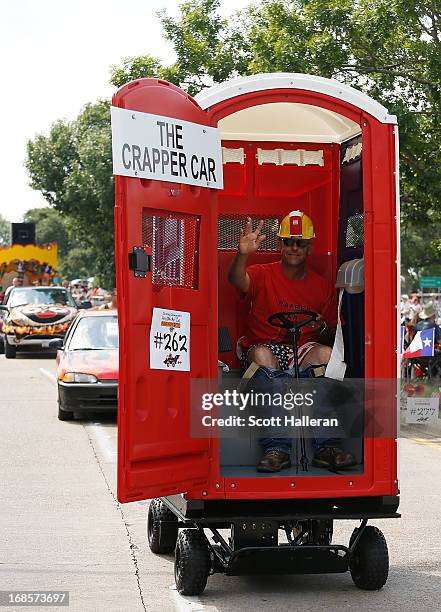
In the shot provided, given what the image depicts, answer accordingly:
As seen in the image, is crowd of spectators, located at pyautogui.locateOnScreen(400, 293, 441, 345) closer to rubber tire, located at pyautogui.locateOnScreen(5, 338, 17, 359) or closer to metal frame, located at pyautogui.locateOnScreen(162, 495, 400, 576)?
metal frame, located at pyautogui.locateOnScreen(162, 495, 400, 576)

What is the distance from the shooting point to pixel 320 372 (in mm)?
7664

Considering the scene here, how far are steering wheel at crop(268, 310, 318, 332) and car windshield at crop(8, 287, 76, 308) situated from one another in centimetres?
2315

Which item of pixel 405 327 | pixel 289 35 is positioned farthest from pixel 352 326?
pixel 405 327

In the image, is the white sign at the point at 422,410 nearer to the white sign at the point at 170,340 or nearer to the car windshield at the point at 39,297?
the white sign at the point at 170,340

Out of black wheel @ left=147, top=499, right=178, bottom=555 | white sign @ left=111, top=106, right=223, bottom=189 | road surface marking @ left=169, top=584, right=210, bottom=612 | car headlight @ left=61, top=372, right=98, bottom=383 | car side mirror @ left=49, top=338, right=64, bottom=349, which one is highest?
white sign @ left=111, top=106, right=223, bottom=189

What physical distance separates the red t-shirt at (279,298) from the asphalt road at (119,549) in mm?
1576

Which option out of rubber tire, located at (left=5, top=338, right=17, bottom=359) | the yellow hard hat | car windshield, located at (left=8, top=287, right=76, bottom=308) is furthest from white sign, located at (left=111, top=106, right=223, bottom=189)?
car windshield, located at (left=8, top=287, right=76, bottom=308)

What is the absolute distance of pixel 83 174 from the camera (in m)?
49.3

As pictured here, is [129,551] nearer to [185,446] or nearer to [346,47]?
[185,446]

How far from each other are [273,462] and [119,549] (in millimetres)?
1718

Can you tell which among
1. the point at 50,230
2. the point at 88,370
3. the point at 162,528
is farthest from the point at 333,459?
the point at 50,230

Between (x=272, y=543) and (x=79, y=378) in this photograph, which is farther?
(x=79, y=378)

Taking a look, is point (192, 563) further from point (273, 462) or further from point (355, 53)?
point (355, 53)

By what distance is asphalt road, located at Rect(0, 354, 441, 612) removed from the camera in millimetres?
6789
